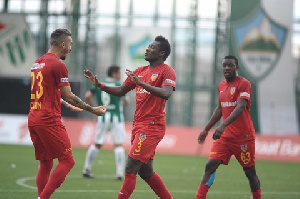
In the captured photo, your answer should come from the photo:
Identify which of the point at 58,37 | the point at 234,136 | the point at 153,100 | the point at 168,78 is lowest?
the point at 234,136

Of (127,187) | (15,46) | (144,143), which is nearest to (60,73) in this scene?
(144,143)

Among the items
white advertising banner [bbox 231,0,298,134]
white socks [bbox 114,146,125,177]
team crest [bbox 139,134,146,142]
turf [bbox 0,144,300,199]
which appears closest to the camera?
team crest [bbox 139,134,146,142]

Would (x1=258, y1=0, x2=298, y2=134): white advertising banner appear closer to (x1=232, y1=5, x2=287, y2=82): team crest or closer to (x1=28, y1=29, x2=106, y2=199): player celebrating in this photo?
(x1=232, y1=5, x2=287, y2=82): team crest

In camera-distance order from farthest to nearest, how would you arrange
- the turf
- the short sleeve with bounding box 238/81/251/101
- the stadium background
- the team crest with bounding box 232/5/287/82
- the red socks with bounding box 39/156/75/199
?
Result: the team crest with bounding box 232/5/287/82 → the stadium background → the turf → the short sleeve with bounding box 238/81/251/101 → the red socks with bounding box 39/156/75/199

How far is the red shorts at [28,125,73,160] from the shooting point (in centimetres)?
875

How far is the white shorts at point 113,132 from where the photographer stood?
15.4 meters

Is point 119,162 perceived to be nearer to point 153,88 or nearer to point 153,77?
point 153,77

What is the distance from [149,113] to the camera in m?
9.16

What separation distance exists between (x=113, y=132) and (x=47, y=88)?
694 centimetres

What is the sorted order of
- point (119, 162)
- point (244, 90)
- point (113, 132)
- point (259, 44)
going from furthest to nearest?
point (259, 44) → point (113, 132) → point (119, 162) → point (244, 90)

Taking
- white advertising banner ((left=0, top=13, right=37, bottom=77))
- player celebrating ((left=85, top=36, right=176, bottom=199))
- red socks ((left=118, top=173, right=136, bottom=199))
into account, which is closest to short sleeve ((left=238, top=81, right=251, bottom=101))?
player celebrating ((left=85, top=36, right=176, bottom=199))

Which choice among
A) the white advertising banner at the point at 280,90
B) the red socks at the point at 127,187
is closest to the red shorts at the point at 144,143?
the red socks at the point at 127,187

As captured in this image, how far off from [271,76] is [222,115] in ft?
61.5

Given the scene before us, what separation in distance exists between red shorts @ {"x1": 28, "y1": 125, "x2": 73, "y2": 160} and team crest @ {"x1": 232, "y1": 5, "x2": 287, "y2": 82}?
20909mm
